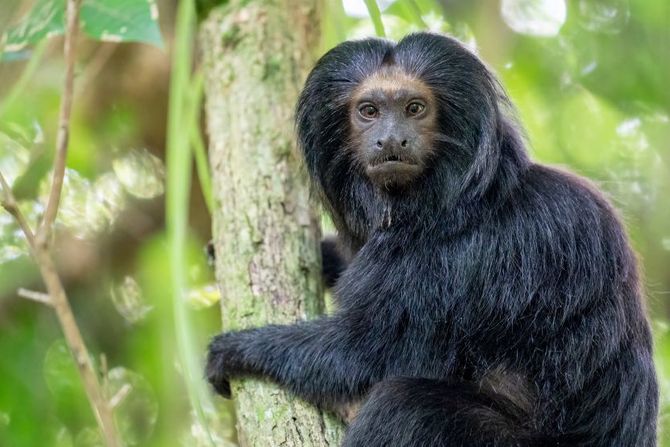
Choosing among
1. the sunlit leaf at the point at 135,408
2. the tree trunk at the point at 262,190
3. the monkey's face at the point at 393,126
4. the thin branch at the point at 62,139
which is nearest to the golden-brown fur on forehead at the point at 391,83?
the monkey's face at the point at 393,126

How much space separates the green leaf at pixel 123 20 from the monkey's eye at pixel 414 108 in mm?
1260

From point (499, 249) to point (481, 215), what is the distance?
7.4 inches

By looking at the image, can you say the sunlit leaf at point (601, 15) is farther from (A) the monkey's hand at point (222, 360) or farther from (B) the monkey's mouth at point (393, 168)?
(A) the monkey's hand at point (222, 360)

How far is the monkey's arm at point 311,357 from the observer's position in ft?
14.8

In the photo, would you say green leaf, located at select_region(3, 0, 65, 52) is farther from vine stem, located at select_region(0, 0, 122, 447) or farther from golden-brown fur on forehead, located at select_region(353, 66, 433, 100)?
vine stem, located at select_region(0, 0, 122, 447)

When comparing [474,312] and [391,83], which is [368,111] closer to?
[391,83]

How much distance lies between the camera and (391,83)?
4.70 metres

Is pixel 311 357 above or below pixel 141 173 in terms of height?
below

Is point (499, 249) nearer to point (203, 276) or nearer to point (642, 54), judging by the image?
point (203, 276)

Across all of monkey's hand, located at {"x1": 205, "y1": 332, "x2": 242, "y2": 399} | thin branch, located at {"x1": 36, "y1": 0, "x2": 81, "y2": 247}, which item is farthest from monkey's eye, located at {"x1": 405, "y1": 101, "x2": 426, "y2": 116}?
thin branch, located at {"x1": 36, "y1": 0, "x2": 81, "y2": 247}

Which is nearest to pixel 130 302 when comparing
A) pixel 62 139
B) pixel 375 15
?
pixel 375 15

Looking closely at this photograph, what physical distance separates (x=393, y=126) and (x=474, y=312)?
966 mm

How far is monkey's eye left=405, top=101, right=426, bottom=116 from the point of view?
4.68 m

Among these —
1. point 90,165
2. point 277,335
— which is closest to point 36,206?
point 90,165
